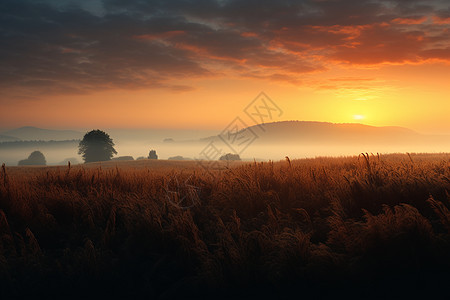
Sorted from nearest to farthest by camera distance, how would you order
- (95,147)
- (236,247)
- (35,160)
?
(236,247) → (95,147) → (35,160)

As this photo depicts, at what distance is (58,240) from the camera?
5969 millimetres

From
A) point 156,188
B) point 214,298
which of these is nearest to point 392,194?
point 214,298

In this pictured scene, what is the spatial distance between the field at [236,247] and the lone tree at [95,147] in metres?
64.7

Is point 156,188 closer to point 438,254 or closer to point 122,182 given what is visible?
point 122,182

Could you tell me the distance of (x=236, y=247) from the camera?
15.8 feet

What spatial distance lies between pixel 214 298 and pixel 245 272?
1.69 ft

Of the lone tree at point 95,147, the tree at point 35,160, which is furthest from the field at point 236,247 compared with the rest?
the tree at point 35,160

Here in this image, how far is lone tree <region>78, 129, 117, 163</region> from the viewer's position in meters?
68.4

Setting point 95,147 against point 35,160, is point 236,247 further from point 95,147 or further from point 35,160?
point 35,160

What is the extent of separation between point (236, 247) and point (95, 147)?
69275 mm

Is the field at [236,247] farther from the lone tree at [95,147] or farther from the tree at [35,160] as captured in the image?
the tree at [35,160]

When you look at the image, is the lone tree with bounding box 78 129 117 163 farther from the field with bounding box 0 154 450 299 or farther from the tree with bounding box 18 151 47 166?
the field with bounding box 0 154 450 299

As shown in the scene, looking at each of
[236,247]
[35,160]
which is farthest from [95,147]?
[236,247]

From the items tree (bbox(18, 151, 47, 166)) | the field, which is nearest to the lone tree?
tree (bbox(18, 151, 47, 166))
